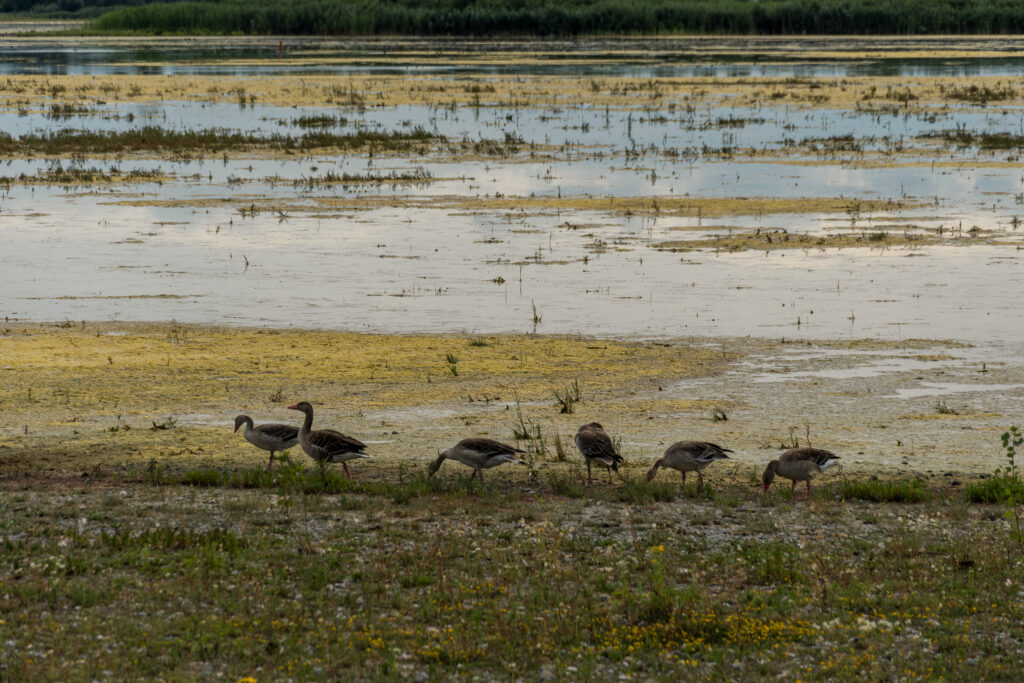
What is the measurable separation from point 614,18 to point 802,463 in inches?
4821

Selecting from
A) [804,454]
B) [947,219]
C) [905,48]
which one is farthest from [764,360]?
[905,48]

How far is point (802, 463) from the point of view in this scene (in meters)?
11.5

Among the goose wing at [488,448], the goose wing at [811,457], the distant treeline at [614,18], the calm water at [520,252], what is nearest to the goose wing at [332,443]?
the goose wing at [488,448]

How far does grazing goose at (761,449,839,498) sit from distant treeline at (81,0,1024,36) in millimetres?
119443

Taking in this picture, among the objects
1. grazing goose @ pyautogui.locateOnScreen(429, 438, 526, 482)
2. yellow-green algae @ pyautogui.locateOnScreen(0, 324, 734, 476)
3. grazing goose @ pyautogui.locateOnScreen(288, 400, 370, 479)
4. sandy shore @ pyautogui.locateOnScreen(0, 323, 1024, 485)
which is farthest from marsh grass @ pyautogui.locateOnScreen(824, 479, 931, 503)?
grazing goose @ pyautogui.locateOnScreen(288, 400, 370, 479)

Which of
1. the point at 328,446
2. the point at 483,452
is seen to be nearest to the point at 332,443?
the point at 328,446

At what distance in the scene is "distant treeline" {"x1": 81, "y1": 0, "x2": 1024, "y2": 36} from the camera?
125 meters

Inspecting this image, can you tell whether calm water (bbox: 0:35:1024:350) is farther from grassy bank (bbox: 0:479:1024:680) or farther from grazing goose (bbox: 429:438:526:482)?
grassy bank (bbox: 0:479:1024:680)

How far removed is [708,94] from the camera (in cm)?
6134

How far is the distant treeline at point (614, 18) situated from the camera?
125 meters

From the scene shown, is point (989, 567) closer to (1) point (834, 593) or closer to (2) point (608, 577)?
(1) point (834, 593)

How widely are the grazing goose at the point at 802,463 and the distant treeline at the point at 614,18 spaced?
4702 inches

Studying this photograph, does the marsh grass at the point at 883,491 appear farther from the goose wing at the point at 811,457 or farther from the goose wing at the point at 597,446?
the goose wing at the point at 597,446

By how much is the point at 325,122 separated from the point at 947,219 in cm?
2727
